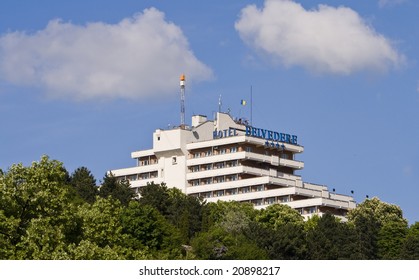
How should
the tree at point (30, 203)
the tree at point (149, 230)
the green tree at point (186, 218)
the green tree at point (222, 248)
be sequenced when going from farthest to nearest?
1. the green tree at point (186, 218)
2. the green tree at point (222, 248)
3. the tree at point (149, 230)
4. the tree at point (30, 203)

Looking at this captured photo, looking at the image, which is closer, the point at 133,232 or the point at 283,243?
the point at 133,232

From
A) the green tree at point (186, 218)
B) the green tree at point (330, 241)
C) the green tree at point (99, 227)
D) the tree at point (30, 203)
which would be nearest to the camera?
the tree at point (30, 203)

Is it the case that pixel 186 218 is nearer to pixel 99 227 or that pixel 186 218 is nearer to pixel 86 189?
pixel 86 189

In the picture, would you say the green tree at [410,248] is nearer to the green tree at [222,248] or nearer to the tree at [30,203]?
the green tree at [222,248]

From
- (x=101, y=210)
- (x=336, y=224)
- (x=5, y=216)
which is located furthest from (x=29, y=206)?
(x=336, y=224)

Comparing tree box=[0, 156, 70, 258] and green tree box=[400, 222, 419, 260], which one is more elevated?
green tree box=[400, 222, 419, 260]

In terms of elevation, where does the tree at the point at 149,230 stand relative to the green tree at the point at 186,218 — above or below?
below

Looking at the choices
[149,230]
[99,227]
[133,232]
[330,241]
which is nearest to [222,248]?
[149,230]

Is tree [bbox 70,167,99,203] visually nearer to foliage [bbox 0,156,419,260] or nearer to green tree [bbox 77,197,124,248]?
foliage [bbox 0,156,419,260]

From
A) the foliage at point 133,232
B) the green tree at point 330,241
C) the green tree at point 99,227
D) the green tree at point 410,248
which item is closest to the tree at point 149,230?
the foliage at point 133,232

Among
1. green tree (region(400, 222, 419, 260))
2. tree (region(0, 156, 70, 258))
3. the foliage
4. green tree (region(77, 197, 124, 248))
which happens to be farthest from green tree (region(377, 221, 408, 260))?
tree (region(0, 156, 70, 258))

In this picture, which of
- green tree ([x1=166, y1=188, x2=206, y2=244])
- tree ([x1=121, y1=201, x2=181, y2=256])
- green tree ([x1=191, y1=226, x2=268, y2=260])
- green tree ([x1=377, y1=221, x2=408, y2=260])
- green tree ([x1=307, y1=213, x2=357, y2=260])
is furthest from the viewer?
green tree ([x1=377, y1=221, x2=408, y2=260])

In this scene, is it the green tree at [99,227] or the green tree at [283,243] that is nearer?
the green tree at [99,227]
